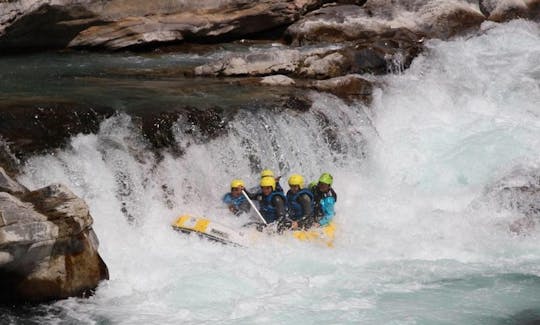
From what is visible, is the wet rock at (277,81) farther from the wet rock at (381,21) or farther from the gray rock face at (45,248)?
the gray rock face at (45,248)

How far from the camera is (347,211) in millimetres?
10234

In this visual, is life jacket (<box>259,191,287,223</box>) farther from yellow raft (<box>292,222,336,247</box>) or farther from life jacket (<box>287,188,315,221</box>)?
yellow raft (<box>292,222,336,247</box>)

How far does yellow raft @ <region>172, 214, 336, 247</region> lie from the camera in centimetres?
864

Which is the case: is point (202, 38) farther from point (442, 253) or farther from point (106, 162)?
point (442, 253)

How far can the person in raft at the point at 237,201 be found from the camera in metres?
9.36

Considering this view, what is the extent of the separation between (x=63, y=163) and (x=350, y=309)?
3658 mm

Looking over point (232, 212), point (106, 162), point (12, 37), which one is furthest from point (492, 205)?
point (12, 37)

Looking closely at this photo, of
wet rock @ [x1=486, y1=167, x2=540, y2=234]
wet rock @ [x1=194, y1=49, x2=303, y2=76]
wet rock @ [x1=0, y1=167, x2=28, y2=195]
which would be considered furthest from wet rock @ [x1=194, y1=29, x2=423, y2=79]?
wet rock @ [x1=0, y1=167, x2=28, y2=195]

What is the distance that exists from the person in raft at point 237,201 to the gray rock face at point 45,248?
2.39m

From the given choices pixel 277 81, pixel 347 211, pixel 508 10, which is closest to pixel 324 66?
pixel 277 81

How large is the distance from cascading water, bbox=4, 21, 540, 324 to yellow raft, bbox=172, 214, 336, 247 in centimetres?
10

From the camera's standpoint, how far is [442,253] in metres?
8.73

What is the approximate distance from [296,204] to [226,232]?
1005 mm

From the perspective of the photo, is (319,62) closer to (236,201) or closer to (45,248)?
(236,201)
